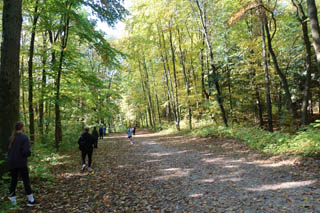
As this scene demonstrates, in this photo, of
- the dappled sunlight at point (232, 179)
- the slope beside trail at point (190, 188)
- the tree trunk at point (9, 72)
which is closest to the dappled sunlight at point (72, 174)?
the slope beside trail at point (190, 188)

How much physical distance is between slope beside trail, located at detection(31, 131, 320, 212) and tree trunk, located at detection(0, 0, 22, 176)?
6.67 feet

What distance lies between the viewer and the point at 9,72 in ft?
17.9

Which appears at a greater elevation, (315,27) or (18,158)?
(315,27)

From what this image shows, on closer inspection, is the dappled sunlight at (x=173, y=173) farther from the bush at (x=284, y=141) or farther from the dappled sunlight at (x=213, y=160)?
the bush at (x=284, y=141)

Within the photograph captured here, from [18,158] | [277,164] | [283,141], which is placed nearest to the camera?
[18,158]

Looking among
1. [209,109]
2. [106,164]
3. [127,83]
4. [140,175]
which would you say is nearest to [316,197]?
[140,175]

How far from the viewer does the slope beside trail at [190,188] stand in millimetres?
4305

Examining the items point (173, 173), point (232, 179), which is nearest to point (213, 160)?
point (173, 173)

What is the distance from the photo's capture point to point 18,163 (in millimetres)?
4465

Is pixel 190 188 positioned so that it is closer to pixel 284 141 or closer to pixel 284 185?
pixel 284 185

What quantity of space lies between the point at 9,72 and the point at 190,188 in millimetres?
6087

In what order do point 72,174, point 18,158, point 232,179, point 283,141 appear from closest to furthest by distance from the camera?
point 18,158 → point 232,179 → point 72,174 → point 283,141

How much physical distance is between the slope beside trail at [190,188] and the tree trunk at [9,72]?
2.03 meters

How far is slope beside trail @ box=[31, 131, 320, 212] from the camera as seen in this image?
4.30 metres
